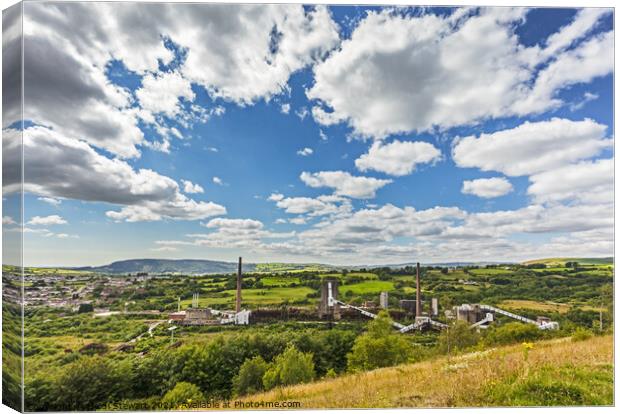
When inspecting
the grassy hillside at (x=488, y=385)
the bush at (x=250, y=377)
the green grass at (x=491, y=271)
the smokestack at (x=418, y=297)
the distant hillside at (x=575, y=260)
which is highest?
the distant hillside at (x=575, y=260)

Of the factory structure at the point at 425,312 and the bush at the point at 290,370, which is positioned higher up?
the factory structure at the point at 425,312

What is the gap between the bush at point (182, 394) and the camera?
6.33m

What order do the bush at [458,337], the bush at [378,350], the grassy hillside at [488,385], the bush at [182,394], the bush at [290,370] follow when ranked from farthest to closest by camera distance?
the bush at [458,337] → the bush at [378,350] → the bush at [290,370] → the bush at [182,394] → the grassy hillside at [488,385]

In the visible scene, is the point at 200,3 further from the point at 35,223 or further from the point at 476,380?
the point at 476,380

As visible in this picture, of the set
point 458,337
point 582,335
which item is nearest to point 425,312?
point 458,337

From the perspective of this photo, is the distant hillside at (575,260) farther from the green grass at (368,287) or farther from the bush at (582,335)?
the green grass at (368,287)

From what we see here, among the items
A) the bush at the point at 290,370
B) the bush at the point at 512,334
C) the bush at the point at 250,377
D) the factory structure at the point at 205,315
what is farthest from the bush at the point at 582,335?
the factory structure at the point at 205,315

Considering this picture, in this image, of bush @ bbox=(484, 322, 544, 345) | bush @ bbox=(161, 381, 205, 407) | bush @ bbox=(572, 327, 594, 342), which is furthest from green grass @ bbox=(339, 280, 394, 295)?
bush @ bbox=(161, 381, 205, 407)

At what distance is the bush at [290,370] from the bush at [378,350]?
1112 millimetres

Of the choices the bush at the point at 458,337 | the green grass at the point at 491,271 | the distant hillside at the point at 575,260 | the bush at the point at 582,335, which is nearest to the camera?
the distant hillside at the point at 575,260

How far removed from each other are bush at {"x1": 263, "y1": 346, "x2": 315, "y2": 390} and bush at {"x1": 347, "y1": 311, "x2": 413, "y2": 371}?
1112mm

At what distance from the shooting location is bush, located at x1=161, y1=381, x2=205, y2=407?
6.33 m

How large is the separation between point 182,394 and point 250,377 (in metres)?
1.47

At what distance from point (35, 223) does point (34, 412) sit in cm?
316
